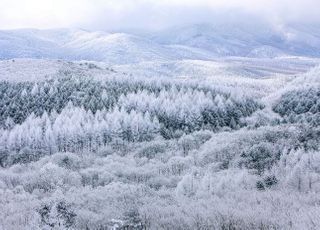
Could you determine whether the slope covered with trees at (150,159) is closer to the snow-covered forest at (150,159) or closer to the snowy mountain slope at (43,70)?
the snow-covered forest at (150,159)

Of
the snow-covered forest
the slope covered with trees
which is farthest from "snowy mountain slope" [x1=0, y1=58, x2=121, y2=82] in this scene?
the slope covered with trees

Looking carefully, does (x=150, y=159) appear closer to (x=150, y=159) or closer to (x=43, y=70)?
(x=150, y=159)

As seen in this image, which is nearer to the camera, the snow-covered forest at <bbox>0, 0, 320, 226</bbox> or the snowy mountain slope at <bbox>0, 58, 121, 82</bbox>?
the snow-covered forest at <bbox>0, 0, 320, 226</bbox>

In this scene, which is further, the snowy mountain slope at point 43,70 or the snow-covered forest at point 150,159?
the snowy mountain slope at point 43,70

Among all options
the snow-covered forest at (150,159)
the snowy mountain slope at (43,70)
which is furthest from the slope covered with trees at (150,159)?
the snowy mountain slope at (43,70)

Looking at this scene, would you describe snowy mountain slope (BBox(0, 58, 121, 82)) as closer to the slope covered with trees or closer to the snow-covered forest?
the snow-covered forest

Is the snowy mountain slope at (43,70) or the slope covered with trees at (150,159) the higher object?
the slope covered with trees at (150,159)

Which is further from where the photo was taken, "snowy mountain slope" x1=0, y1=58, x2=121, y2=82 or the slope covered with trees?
"snowy mountain slope" x1=0, y1=58, x2=121, y2=82

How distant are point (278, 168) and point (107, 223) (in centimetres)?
1848

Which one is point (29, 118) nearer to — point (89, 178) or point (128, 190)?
point (89, 178)

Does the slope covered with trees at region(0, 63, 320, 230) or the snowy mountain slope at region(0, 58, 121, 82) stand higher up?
the slope covered with trees at region(0, 63, 320, 230)

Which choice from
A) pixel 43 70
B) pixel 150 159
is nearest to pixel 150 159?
pixel 150 159

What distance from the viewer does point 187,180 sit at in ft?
97.3

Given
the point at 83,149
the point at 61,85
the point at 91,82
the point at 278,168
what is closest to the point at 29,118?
the point at 83,149
